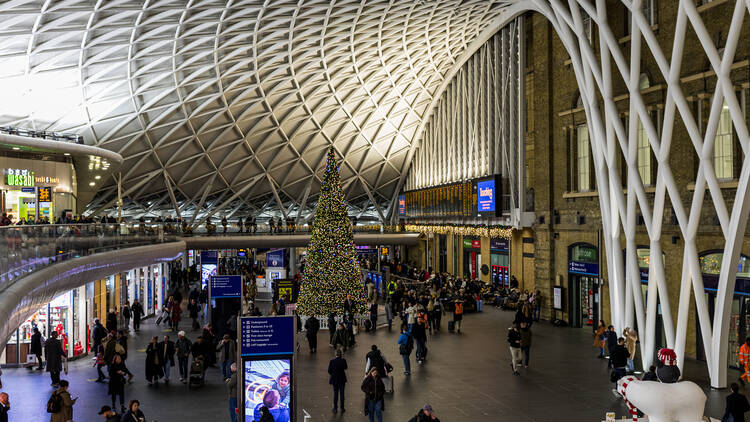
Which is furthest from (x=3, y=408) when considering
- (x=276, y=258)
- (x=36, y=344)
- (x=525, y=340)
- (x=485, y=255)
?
(x=485, y=255)

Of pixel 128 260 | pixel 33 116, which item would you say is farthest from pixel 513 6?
pixel 33 116

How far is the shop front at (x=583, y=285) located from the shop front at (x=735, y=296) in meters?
6.57

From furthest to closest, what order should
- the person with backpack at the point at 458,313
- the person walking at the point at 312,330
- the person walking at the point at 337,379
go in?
the person with backpack at the point at 458,313 < the person walking at the point at 312,330 < the person walking at the point at 337,379

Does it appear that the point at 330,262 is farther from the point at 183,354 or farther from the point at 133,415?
the point at 133,415

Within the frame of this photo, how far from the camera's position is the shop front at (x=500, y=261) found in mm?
37938

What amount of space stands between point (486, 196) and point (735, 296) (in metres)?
21.5

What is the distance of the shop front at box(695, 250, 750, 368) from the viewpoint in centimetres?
1748

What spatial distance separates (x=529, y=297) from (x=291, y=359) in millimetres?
20163

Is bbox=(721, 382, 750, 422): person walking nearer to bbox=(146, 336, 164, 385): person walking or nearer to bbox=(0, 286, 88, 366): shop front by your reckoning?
bbox=(146, 336, 164, 385): person walking

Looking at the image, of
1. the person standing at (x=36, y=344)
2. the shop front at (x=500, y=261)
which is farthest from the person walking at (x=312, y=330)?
the shop front at (x=500, y=261)

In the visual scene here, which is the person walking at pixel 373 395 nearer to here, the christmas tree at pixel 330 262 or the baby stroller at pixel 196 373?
the baby stroller at pixel 196 373

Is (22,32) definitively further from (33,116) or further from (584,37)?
(584,37)

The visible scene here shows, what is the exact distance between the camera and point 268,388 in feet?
40.7

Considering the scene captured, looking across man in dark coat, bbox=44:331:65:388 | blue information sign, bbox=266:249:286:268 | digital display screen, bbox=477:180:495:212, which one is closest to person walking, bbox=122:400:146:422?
man in dark coat, bbox=44:331:65:388
